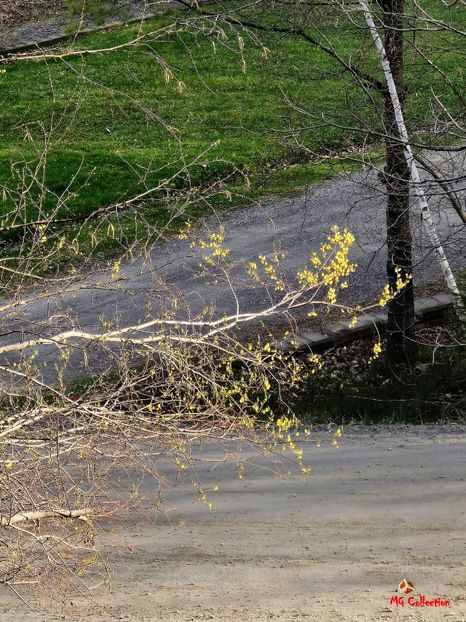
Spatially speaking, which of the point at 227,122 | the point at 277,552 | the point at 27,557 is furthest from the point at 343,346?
the point at 227,122

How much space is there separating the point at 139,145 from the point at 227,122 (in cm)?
200

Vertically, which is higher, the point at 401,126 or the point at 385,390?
the point at 401,126

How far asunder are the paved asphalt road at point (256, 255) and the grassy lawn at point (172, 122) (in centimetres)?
63

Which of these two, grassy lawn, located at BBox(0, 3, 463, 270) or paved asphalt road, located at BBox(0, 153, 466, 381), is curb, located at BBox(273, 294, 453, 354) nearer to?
paved asphalt road, located at BBox(0, 153, 466, 381)

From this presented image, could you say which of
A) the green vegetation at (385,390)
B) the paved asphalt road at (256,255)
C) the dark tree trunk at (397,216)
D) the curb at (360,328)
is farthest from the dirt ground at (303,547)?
the paved asphalt road at (256,255)

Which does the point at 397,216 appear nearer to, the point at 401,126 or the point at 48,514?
the point at 401,126

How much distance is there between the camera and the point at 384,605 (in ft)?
23.1

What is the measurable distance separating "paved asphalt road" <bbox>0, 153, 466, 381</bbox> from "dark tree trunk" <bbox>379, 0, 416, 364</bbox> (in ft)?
1.09

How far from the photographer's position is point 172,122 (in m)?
18.3

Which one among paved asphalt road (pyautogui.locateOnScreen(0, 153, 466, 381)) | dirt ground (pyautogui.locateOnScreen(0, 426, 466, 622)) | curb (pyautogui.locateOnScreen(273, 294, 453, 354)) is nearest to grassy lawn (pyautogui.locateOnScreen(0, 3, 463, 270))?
paved asphalt road (pyautogui.locateOnScreen(0, 153, 466, 381))

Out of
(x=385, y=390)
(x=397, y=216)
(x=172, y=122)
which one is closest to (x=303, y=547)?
(x=385, y=390)

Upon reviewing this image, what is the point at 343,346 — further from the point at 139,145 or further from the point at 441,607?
the point at 139,145

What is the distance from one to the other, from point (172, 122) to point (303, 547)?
12.0 m

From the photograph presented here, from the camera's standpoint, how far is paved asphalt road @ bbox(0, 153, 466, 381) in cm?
1155
